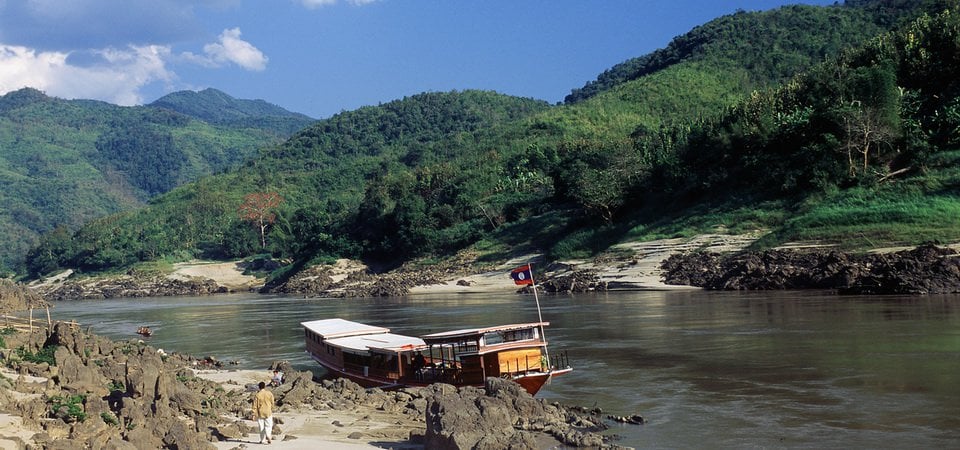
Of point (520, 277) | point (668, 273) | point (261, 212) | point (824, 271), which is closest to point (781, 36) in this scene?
point (261, 212)

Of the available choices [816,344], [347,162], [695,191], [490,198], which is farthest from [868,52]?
[347,162]

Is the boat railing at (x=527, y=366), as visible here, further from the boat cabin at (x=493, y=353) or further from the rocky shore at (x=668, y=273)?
the rocky shore at (x=668, y=273)

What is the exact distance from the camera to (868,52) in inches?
3366

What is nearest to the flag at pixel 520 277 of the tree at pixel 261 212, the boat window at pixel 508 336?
the boat window at pixel 508 336

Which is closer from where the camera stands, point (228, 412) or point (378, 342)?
point (228, 412)

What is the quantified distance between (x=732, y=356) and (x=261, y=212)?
12585 centimetres

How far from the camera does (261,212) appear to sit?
488ft

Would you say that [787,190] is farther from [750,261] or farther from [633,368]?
[633,368]

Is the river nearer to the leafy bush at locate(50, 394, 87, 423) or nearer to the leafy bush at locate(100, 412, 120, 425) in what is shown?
the leafy bush at locate(100, 412, 120, 425)

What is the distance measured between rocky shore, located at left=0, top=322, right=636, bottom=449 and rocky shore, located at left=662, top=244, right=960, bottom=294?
114 feet

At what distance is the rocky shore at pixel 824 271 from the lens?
50594mm

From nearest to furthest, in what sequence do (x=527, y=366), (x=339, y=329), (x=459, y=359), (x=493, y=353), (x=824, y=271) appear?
(x=493, y=353) < (x=527, y=366) < (x=459, y=359) < (x=339, y=329) < (x=824, y=271)

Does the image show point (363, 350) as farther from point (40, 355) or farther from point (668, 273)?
point (668, 273)

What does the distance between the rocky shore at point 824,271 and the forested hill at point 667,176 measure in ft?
11.1
